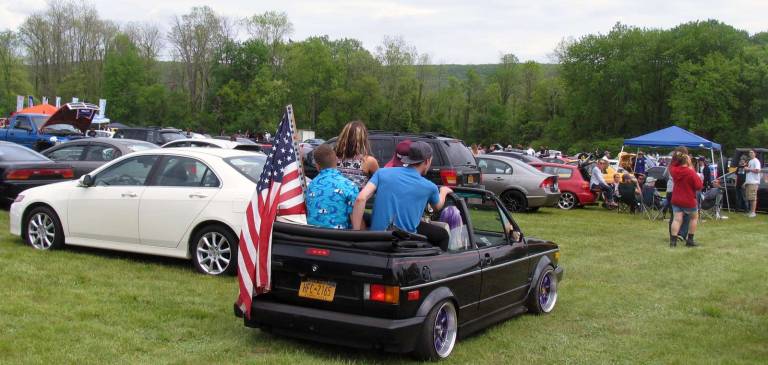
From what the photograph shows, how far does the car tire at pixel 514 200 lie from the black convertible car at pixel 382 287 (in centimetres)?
1214

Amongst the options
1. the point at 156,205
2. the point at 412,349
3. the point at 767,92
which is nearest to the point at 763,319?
the point at 412,349

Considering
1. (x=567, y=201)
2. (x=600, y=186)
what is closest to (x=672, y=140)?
(x=600, y=186)

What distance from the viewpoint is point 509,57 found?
115438 mm

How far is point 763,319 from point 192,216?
21.1 ft

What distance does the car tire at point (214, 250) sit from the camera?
8.04 metres

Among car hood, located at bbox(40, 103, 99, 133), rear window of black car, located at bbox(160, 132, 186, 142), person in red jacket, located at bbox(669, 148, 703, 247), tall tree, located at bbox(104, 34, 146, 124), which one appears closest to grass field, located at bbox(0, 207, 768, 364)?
person in red jacket, located at bbox(669, 148, 703, 247)

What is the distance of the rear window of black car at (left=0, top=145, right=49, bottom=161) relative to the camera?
41.5ft

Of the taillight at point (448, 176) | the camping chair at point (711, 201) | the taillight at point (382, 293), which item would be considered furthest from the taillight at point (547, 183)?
the taillight at point (382, 293)

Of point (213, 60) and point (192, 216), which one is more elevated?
point (213, 60)

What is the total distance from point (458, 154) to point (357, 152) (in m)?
7.94

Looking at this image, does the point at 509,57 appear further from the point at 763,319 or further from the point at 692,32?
the point at 763,319

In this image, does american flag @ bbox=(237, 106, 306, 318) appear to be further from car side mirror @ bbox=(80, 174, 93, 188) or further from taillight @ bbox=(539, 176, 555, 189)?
taillight @ bbox=(539, 176, 555, 189)

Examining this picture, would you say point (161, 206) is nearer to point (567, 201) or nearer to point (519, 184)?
point (519, 184)

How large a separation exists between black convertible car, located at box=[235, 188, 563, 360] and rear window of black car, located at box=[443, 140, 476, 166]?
8.13 meters
